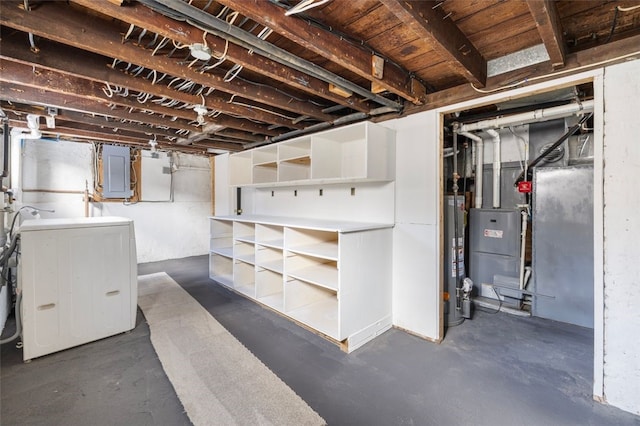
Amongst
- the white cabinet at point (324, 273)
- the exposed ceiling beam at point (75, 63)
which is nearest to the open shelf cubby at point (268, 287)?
the white cabinet at point (324, 273)

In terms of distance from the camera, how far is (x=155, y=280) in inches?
167

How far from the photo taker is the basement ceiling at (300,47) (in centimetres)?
141

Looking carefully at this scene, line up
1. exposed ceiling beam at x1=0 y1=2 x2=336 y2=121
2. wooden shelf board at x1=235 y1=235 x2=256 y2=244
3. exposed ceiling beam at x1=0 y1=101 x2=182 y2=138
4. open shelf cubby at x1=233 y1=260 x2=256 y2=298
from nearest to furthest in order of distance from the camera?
exposed ceiling beam at x1=0 y1=2 x2=336 y2=121 < exposed ceiling beam at x1=0 y1=101 x2=182 y2=138 < wooden shelf board at x1=235 y1=235 x2=256 y2=244 < open shelf cubby at x1=233 y1=260 x2=256 y2=298

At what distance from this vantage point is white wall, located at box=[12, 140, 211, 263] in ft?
14.3

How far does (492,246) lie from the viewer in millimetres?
3455

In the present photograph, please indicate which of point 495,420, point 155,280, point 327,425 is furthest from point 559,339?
point 155,280

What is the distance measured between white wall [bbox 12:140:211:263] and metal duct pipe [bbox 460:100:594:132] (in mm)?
5493

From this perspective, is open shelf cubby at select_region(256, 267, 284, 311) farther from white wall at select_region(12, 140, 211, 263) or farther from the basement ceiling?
white wall at select_region(12, 140, 211, 263)

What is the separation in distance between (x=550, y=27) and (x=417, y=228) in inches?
63.8

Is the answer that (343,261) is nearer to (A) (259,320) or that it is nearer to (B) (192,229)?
(A) (259,320)

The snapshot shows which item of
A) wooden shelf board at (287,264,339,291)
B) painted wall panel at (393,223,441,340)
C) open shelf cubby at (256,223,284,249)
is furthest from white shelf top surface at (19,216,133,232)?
painted wall panel at (393,223,441,340)

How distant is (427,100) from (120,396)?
331 cm

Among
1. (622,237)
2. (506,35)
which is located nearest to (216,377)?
(622,237)

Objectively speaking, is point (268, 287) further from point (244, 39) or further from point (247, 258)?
point (244, 39)
